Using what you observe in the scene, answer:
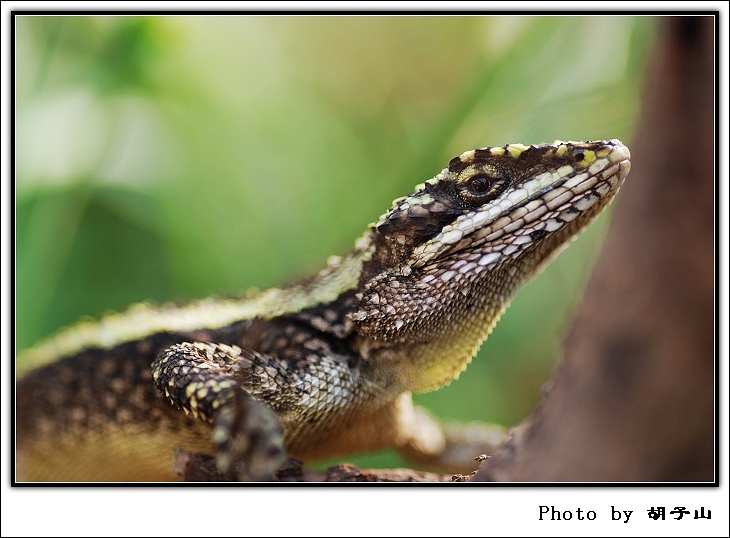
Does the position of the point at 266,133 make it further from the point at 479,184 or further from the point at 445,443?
the point at 445,443

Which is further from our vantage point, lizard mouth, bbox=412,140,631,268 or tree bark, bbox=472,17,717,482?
lizard mouth, bbox=412,140,631,268

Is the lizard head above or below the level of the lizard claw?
above

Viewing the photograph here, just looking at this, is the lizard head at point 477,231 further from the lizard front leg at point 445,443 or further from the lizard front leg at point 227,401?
the lizard front leg at point 445,443

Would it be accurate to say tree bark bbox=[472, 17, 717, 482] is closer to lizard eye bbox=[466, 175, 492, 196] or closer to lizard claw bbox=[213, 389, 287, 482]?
lizard eye bbox=[466, 175, 492, 196]

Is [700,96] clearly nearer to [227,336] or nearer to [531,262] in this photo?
[531,262]

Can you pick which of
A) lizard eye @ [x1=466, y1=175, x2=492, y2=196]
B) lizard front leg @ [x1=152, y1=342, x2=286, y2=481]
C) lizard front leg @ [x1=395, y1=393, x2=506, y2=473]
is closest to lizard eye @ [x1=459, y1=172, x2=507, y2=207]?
lizard eye @ [x1=466, y1=175, x2=492, y2=196]
